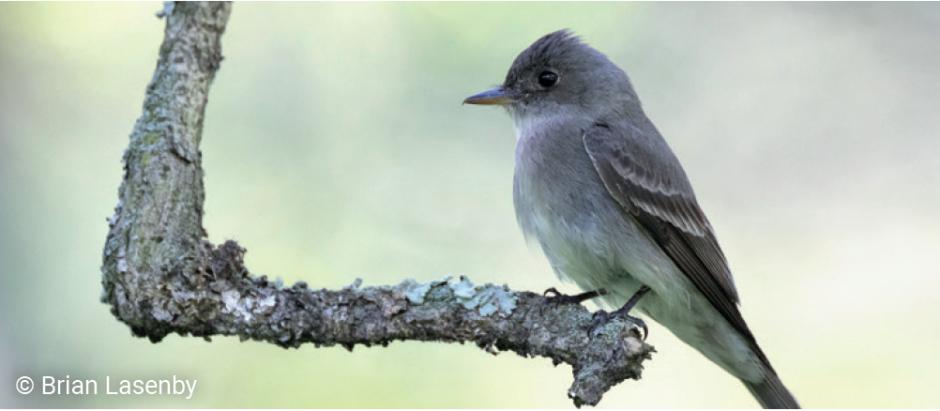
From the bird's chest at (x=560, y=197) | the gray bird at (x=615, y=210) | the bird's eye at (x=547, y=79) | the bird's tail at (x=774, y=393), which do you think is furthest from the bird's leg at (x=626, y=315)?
the bird's eye at (x=547, y=79)

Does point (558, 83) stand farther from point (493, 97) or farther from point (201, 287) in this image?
point (201, 287)

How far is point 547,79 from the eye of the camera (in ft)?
16.1

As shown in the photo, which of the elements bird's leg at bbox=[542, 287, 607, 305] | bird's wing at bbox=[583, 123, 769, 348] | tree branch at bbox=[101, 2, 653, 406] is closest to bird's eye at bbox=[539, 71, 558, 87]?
bird's wing at bbox=[583, 123, 769, 348]

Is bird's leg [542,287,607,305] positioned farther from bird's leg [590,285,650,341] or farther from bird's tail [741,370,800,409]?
bird's tail [741,370,800,409]

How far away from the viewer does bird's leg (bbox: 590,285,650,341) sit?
3.38m

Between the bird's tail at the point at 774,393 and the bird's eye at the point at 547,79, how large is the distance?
6.15ft

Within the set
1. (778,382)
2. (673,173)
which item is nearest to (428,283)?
(673,173)

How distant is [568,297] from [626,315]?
29 cm

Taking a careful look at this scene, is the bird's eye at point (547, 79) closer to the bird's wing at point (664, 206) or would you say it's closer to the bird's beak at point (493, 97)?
the bird's beak at point (493, 97)

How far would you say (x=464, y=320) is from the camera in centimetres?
343

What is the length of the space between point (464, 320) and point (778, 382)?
1967mm

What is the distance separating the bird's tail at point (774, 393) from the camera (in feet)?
14.9

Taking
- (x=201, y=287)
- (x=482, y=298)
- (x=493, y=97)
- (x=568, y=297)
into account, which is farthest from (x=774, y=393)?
(x=201, y=287)

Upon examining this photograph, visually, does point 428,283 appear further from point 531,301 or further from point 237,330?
point 237,330
